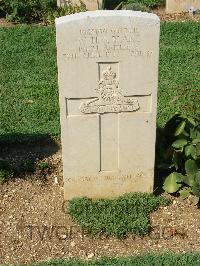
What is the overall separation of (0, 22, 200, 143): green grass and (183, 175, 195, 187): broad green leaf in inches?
30.6

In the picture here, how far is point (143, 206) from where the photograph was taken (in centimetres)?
510

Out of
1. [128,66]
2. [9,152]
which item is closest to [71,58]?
[128,66]

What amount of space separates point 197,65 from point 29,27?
3144 mm

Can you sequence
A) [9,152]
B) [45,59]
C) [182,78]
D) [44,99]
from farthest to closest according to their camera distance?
[45,59] < [182,78] < [44,99] < [9,152]

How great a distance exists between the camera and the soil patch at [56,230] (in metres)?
4.72

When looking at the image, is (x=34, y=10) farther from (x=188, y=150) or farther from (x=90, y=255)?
(x=90, y=255)

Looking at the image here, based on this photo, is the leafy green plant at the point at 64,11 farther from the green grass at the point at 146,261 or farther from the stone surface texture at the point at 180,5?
the green grass at the point at 146,261

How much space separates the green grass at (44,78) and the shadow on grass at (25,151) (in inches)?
2.6

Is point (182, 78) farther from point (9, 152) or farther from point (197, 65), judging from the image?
point (9, 152)

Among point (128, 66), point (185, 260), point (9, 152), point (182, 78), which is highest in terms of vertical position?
point (128, 66)

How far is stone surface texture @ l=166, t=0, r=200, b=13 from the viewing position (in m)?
10.5

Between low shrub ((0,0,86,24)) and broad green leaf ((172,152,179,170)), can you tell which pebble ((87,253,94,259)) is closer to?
broad green leaf ((172,152,179,170))

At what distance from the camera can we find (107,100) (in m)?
4.75

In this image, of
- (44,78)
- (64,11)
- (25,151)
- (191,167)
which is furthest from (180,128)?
(64,11)
